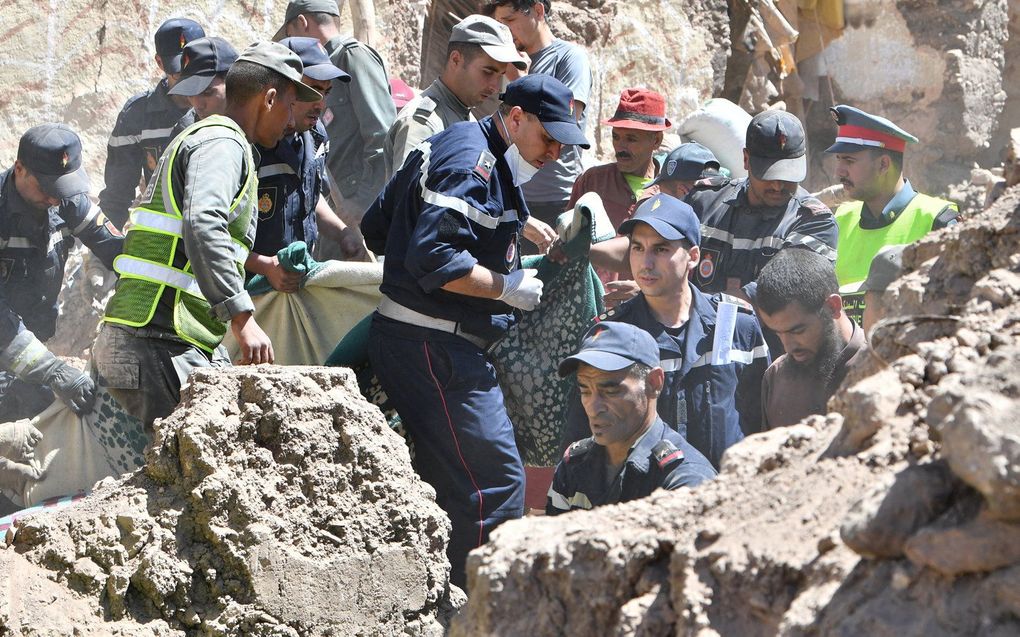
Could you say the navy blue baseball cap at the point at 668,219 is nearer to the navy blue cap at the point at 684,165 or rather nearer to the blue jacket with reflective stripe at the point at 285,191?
the navy blue cap at the point at 684,165

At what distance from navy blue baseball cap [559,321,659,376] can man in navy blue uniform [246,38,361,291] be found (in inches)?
43.5

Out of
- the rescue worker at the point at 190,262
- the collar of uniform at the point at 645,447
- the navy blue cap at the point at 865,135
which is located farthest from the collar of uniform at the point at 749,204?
the rescue worker at the point at 190,262

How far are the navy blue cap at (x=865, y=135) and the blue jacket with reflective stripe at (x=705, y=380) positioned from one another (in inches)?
53.1

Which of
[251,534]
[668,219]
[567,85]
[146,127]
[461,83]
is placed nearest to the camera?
[251,534]

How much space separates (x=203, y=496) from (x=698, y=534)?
1590 millimetres

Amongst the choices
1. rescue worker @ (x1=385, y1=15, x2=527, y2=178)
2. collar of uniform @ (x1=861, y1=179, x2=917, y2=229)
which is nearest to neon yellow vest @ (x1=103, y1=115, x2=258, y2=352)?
rescue worker @ (x1=385, y1=15, x2=527, y2=178)

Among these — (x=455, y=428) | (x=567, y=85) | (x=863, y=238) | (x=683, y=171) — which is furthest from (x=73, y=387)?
(x=863, y=238)

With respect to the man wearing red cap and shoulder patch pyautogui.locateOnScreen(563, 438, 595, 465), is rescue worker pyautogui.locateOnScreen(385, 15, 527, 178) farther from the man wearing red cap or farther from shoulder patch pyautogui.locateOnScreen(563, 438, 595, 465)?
shoulder patch pyautogui.locateOnScreen(563, 438, 595, 465)

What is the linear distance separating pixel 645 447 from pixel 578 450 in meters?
0.24

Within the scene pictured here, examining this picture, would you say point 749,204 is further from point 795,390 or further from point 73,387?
point 73,387

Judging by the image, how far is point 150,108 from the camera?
6535 mm

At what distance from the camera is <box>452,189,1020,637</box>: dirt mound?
1788 mm

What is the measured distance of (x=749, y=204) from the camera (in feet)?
17.3

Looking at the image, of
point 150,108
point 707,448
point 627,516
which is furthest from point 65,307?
point 627,516
